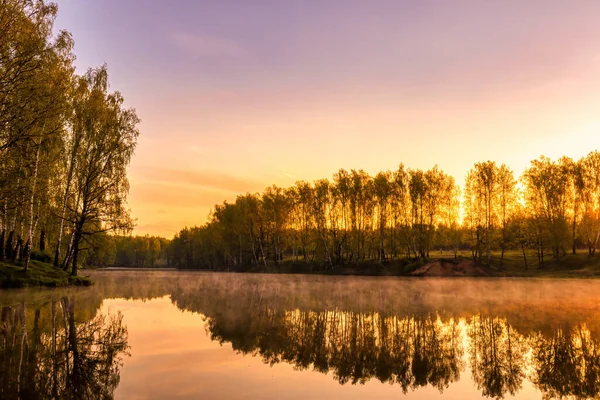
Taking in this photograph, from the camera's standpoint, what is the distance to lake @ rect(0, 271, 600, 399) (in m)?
8.37

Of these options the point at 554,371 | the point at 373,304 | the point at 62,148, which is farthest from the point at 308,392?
the point at 62,148

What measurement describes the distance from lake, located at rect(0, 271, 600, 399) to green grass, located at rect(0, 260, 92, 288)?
1294 centimetres

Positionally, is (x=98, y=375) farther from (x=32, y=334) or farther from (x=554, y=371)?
(x=554, y=371)

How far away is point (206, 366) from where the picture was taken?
33.0 ft

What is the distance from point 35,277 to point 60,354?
2585cm

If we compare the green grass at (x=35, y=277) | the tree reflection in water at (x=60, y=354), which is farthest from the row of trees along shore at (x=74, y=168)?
the tree reflection in water at (x=60, y=354)

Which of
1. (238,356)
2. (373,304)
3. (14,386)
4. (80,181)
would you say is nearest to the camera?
(14,386)

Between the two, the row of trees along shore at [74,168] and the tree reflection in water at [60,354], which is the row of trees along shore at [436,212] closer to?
the row of trees along shore at [74,168]

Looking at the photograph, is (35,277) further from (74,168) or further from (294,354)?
(294,354)

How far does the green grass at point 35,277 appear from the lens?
30302 mm

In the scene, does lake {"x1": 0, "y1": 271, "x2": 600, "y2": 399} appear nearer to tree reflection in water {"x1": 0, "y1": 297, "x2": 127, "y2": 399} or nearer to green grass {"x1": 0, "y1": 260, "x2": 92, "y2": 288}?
tree reflection in water {"x1": 0, "y1": 297, "x2": 127, "y2": 399}

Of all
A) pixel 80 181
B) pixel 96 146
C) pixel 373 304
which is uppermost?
pixel 96 146

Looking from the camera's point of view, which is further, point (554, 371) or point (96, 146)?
point (96, 146)

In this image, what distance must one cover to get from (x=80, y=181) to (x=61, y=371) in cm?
3252
